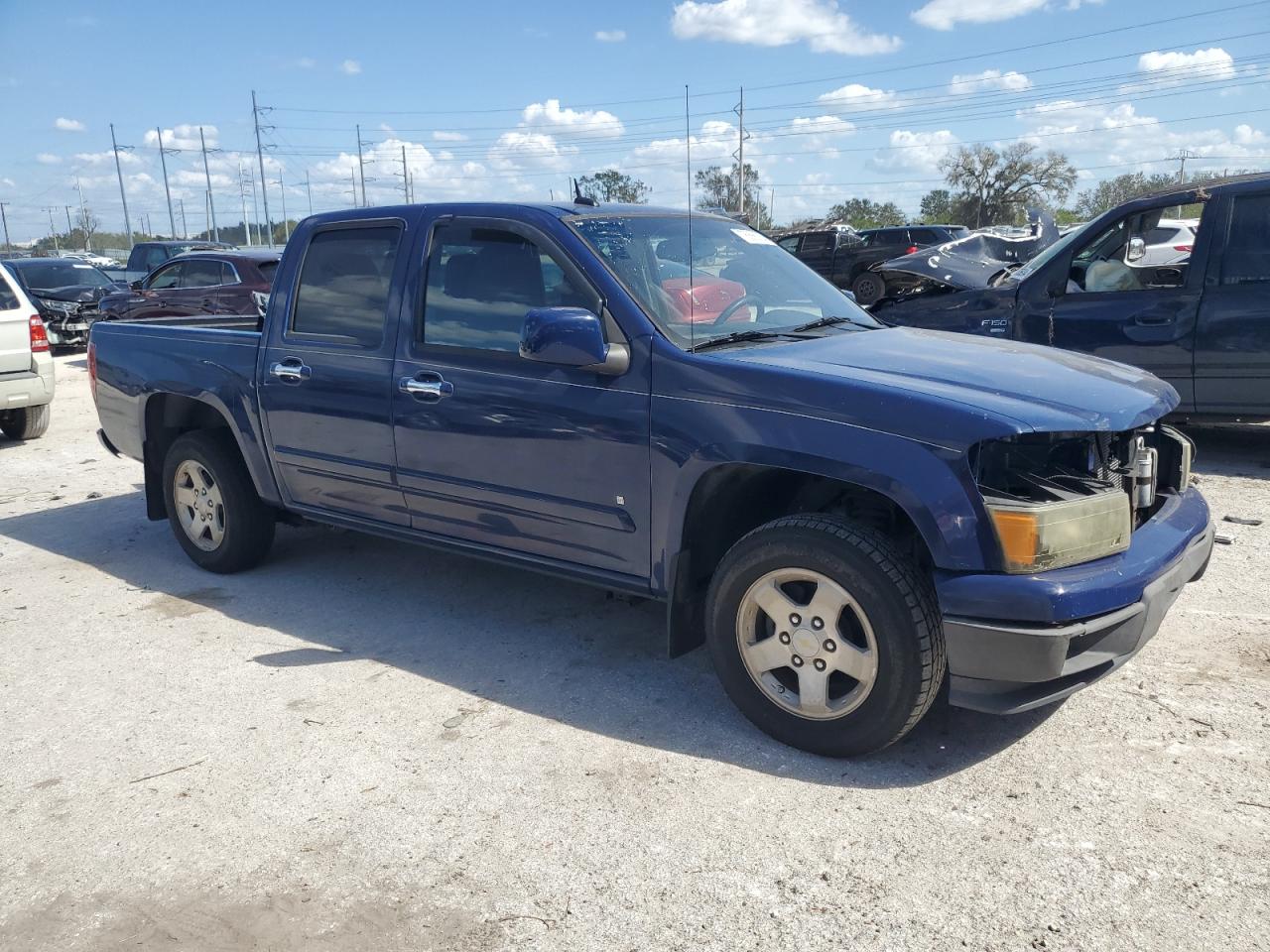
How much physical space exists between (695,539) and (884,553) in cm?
77

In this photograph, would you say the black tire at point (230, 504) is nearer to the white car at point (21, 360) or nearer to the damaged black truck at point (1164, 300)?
the white car at point (21, 360)

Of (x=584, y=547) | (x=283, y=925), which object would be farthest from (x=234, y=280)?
(x=283, y=925)

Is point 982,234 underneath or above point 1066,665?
above

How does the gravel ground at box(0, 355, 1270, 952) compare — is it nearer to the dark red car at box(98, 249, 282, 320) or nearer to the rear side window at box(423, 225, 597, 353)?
the rear side window at box(423, 225, 597, 353)

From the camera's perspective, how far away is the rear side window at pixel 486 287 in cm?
393

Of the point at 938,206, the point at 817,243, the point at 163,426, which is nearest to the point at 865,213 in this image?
the point at 938,206

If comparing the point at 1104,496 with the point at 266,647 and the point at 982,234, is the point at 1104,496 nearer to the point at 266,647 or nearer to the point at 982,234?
the point at 266,647

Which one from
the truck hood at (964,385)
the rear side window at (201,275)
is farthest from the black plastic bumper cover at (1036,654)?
the rear side window at (201,275)

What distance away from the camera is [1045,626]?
2869 millimetres

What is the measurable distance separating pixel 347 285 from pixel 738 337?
1918 millimetres

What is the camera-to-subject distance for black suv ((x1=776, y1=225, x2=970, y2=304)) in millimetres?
22203

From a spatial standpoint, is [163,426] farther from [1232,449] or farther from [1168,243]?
[1168,243]

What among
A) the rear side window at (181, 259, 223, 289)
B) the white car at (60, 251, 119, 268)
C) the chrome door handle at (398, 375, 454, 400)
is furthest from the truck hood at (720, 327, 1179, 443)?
the white car at (60, 251, 119, 268)

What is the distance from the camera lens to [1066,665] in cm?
292
